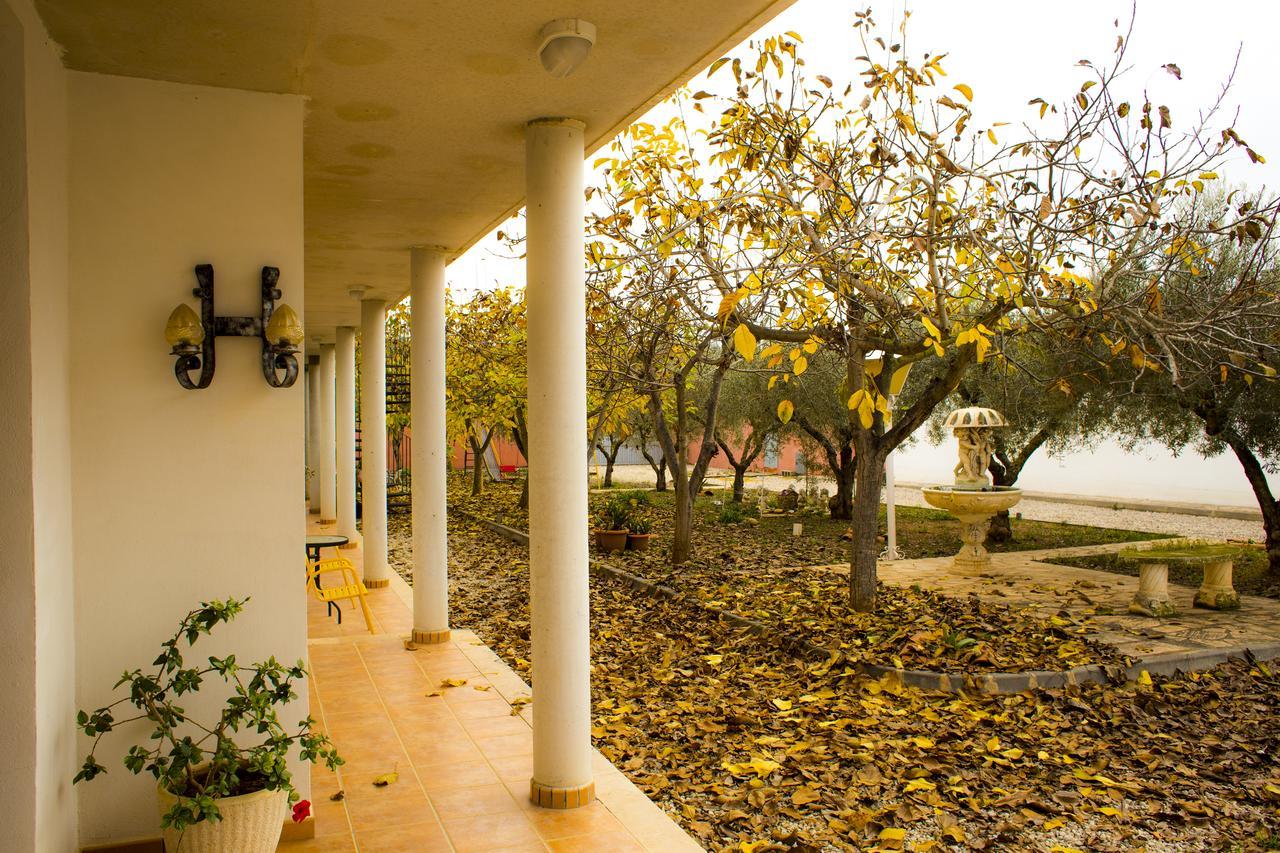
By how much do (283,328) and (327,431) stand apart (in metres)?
11.0

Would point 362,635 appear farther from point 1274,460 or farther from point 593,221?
point 1274,460

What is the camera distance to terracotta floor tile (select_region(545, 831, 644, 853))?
358cm

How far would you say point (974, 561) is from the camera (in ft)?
34.4

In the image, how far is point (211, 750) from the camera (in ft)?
11.3

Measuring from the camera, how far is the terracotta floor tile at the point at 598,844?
141 inches

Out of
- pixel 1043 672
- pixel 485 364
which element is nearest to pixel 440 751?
pixel 1043 672

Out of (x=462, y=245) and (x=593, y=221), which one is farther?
(x=593, y=221)

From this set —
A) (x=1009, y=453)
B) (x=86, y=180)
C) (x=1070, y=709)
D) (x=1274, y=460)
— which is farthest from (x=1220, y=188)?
(x=86, y=180)

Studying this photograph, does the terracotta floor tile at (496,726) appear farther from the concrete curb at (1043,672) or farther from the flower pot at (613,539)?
the flower pot at (613,539)

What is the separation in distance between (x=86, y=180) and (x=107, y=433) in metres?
0.91

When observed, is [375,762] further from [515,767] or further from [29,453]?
[29,453]

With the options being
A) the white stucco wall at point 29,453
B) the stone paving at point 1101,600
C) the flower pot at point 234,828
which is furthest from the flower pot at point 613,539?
the white stucco wall at point 29,453

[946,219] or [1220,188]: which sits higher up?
[1220,188]

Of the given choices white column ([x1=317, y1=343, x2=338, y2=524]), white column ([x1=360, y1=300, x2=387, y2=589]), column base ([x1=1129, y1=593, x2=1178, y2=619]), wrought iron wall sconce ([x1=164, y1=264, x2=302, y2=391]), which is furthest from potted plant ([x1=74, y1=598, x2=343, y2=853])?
white column ([x1=317, y1=343, x2=338, y2=524])
